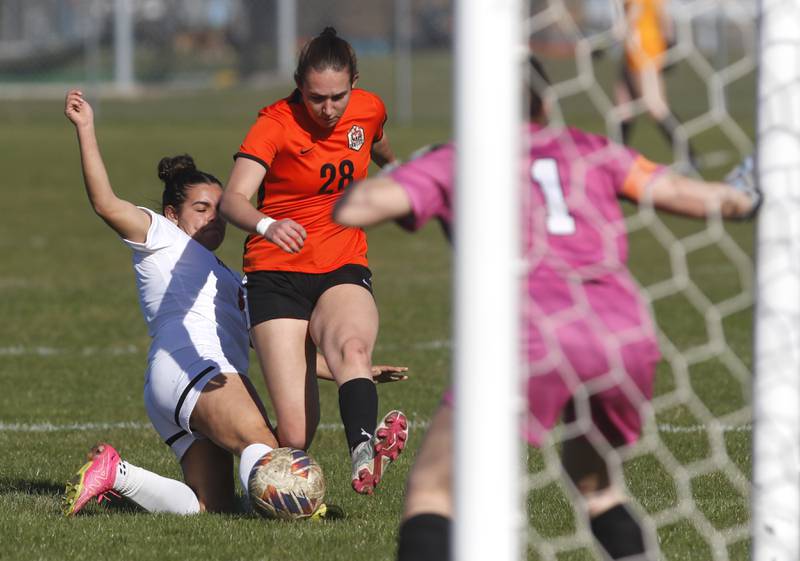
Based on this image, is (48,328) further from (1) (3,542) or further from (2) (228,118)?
(2) (228,118)

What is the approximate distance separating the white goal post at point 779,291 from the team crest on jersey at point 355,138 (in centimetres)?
251

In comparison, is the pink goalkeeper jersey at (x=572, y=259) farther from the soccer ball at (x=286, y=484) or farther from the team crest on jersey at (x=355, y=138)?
the team crest on jersey at (x=355, y=138)

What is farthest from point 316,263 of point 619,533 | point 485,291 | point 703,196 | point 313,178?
point 485,291

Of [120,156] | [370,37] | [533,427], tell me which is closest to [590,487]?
[533,427]

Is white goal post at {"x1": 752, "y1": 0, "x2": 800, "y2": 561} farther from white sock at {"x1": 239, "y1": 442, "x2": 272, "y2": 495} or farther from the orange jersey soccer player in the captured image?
white sock at {"x1": 239, "y1": 442, "x2": 272, "y2": 495}

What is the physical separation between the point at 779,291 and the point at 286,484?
2.07 metres

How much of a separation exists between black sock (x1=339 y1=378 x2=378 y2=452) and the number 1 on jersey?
1.90 metres

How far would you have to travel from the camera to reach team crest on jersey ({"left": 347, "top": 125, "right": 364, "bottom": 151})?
5865 millimetres

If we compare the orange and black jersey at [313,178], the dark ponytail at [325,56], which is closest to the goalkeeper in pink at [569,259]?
the dark ponytail at [325,56]

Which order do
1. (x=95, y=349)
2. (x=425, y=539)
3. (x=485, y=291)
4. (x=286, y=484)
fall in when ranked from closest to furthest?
(x=485, y=291) → (x=425, y=539) → (x=286, y=484) → (x=95, y=349)

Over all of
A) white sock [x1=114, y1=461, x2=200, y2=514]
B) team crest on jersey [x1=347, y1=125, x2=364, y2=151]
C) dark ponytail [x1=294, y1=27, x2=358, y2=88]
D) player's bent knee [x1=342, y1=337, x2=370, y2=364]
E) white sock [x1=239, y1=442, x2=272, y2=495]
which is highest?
dark ponytail [x1=294, y1=27, x2=358, y2=88]

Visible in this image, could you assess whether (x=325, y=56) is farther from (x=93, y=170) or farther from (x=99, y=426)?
(x=99, y=426)

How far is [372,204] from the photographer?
3.42 meters

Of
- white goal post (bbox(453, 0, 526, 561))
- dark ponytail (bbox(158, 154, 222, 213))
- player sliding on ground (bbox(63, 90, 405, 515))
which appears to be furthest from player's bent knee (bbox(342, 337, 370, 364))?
white goal post (bbox(453, 0, 526, 561))
